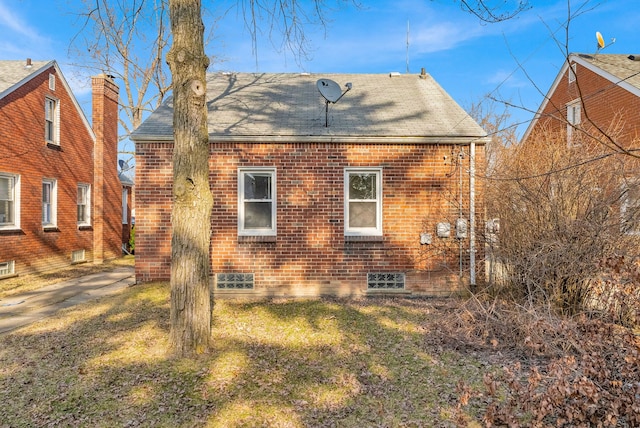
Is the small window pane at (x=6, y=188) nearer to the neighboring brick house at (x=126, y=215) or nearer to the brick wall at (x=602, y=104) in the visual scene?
the neighboring brick house at (x=126, y=215)

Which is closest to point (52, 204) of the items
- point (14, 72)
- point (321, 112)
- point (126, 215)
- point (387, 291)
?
point (14, 72)

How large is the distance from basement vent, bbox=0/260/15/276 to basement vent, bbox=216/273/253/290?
6707 millimetres

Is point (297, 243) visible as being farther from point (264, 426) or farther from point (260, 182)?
point (264, 426)

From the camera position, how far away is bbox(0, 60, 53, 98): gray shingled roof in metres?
10.6

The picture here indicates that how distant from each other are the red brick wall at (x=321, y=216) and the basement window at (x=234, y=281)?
12 cm

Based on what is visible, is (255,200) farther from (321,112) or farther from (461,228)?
(461,228)

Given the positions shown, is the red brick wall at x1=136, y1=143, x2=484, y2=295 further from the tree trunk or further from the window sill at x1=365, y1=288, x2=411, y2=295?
the tree trunk

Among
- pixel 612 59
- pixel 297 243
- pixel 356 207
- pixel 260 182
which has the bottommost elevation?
pixel 297 243

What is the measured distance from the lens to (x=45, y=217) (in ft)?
40.5

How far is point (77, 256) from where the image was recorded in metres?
13.7

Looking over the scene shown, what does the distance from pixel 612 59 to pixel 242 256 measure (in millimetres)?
16217

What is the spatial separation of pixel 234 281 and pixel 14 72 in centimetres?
1000

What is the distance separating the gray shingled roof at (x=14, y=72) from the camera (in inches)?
418

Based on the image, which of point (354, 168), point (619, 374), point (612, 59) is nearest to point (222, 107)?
point (354, 168)
